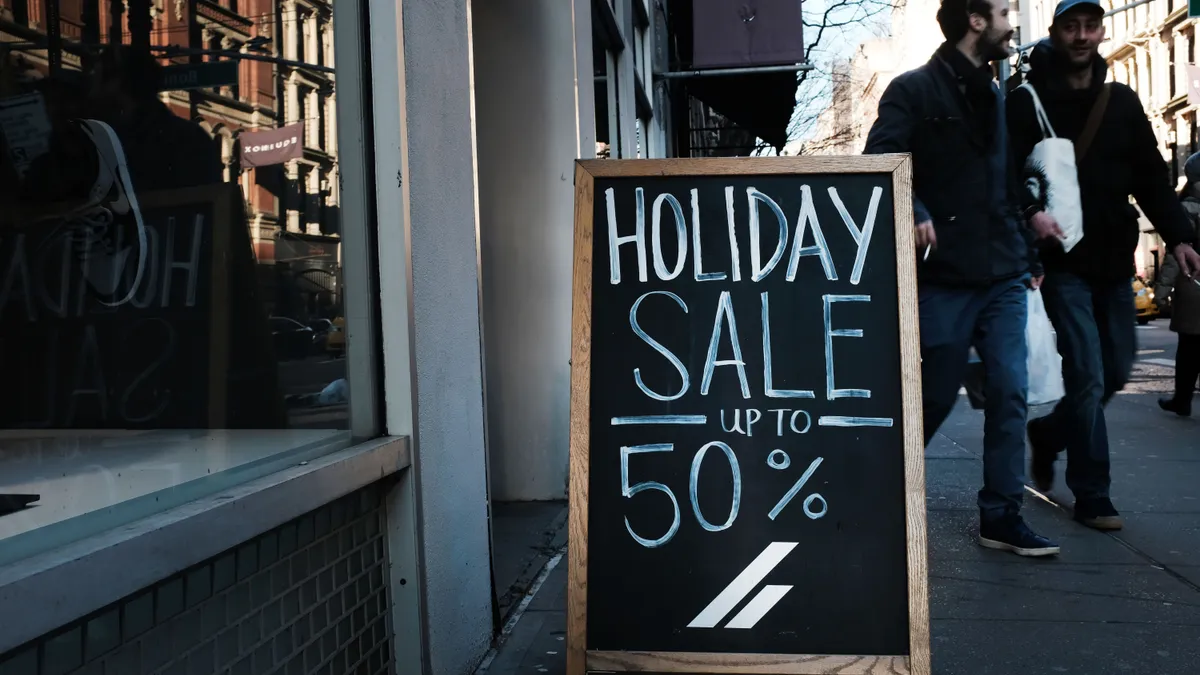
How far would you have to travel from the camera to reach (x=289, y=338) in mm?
2621

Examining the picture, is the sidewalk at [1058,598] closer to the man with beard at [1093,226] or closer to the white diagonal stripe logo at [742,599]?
the man with beard at [1093,226]

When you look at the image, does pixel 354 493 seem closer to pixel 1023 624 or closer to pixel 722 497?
pixel 722 497

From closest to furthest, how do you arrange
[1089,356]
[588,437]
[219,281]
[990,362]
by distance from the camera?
[219,281]
[588,437]
[990,362]
[1089,356]

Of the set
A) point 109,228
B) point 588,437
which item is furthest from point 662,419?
point 109,228

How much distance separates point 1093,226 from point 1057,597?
5.42 feet

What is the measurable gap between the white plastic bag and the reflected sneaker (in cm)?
317

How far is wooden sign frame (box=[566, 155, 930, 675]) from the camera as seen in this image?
A: 8.75 ft

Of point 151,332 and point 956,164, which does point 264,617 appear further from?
point 956,164

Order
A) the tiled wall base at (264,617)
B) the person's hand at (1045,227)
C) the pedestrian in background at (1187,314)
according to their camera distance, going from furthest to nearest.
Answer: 1. the pedestrian in background at (1187,314)
2. the person's hand at (1045,227)
3. the tiled wall base at (264,617)

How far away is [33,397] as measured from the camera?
2.32 m

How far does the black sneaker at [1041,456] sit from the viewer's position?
5387mm

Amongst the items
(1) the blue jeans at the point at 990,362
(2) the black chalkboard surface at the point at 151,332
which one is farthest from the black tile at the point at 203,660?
(1) the blue jeans at the point at 990,362

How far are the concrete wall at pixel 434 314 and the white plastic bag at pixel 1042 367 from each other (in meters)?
2.09

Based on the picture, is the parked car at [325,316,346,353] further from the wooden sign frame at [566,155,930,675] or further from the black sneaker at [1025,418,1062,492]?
the black sneaker at [1025,418,1062,492]
